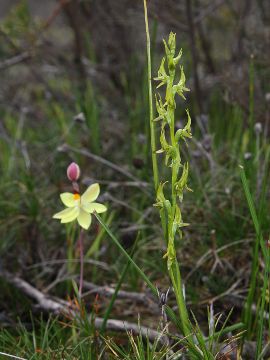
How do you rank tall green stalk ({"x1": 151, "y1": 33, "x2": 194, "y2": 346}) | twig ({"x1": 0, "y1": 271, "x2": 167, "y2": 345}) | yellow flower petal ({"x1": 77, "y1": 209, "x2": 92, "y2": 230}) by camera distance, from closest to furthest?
tall green stalk ({"x1": 151, "y1": 33, "x2": 194, "y2": 346})
yellow flower petal ({"x1": 77, "y1": 209, "x2": 92, "y2": 230})
twig ({"x1": 0, "y1": 271, "x2": 167, "y2": 345})

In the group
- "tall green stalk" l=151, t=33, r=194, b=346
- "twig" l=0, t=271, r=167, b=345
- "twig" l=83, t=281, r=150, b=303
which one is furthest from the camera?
"twig" l=83, t=281, r=150, b=303

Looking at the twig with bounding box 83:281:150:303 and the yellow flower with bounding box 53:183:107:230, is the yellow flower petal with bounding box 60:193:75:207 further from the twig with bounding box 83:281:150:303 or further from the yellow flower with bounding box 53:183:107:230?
the twig with bounding box 83:281:150:303

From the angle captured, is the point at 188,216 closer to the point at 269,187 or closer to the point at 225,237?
the point at 225,237

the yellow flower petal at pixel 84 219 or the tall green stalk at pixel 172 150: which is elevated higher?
the tall green stalk at pixel 172 150

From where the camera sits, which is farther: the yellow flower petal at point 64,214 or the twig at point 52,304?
the twig at point 52,304

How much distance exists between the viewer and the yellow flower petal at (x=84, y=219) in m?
1.41

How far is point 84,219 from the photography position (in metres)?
1.43

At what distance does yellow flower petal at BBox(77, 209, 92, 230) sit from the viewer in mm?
1414

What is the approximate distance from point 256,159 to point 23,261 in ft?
3.16

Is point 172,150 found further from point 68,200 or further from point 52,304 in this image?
point 52,304

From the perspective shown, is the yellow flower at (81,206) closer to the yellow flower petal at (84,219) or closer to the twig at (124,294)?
the yellow flower petal at (84,219)

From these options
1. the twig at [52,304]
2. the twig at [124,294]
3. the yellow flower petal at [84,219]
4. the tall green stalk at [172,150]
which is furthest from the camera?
the twig at [124,294]

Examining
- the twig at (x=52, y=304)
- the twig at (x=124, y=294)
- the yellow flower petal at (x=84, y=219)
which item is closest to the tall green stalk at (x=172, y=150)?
the yellow flower petal at (x=84, y=219)

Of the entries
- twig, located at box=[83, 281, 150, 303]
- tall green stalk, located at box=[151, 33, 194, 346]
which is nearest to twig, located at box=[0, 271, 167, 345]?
twig, located at box=[83, 281, 150, 303]
